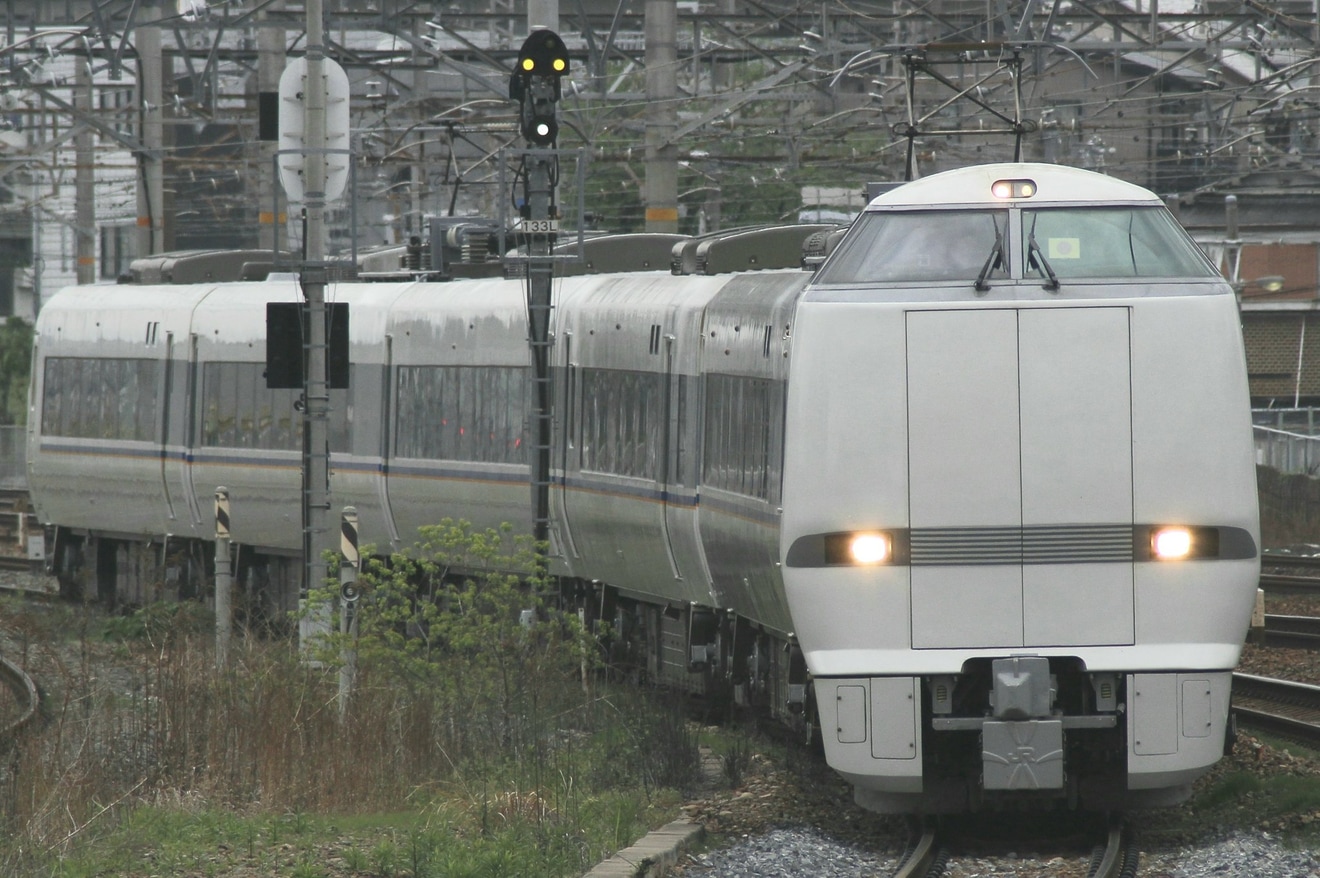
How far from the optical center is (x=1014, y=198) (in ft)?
33.7

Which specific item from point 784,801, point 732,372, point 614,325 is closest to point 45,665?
point 614,325

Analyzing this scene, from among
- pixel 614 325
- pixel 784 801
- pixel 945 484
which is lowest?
pixel 784 801

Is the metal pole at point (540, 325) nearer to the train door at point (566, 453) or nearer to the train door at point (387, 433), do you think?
the train door at point (566, 453)

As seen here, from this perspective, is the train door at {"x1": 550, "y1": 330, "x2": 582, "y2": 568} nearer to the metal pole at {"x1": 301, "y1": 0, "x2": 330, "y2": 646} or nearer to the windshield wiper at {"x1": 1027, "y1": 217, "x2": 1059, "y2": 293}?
the metal pole at {"x1": 301, "y1": 0, "x2": 330, "y2": 646}

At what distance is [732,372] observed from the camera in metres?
12.7

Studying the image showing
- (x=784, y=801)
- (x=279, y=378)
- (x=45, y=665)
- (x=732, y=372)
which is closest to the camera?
(x=784, y=801)

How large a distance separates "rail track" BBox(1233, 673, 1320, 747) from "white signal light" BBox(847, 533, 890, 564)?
4.93 metres

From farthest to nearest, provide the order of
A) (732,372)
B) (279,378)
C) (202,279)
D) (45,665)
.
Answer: (202,279), (45,665), (279,378), (732,372)

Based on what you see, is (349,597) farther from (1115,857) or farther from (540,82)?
(1115,857)

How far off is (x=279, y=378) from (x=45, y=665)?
370 centimetres

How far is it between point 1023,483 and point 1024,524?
0.18 m

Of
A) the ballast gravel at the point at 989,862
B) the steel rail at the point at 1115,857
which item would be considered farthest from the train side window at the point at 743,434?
the steel rail at the point at 1115,857

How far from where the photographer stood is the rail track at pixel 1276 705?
13.7m

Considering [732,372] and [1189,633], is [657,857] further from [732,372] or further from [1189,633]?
[732,372]
